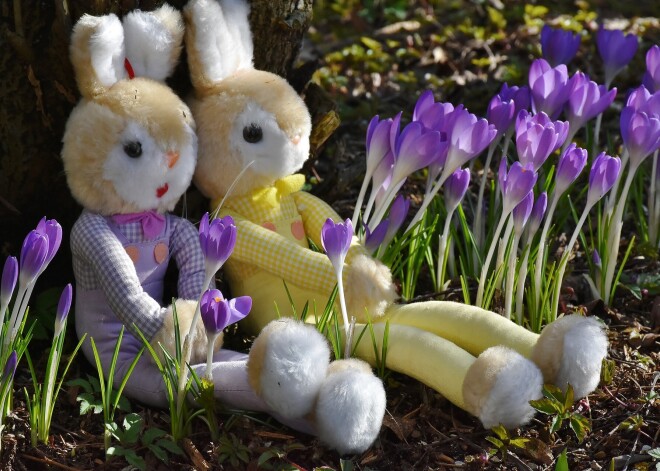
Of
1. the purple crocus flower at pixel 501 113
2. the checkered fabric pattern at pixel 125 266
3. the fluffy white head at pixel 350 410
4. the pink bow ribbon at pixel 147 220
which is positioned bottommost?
the fluffy white head at pixel 350 410

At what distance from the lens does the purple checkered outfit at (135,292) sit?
6.97 ft

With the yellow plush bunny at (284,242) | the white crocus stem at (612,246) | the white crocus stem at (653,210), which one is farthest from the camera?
the white crocus stem at (653,210)

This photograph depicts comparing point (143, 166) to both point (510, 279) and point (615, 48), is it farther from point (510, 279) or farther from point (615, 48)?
point (615, 48)

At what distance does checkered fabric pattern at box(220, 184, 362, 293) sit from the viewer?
92.2 inches

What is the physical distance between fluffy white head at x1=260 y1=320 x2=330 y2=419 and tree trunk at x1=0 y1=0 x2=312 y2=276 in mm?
885

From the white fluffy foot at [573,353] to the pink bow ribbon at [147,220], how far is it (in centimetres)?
100

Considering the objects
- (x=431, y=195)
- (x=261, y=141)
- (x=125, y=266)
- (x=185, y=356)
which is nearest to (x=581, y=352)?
(x=431, y=195)

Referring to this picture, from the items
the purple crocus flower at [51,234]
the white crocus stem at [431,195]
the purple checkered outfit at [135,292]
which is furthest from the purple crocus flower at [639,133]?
the purple crocus flower at [51,234]

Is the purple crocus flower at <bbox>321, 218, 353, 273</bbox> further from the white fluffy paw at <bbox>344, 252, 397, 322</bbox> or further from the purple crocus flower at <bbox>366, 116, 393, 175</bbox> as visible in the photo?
the purple crocus flower at <bbox>366, 116, 393, 175</bbox>

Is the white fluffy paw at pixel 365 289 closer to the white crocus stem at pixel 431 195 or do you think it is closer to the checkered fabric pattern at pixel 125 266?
the white crocus stem at pixel 431 195

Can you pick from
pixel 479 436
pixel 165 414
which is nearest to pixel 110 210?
pixel 165 414

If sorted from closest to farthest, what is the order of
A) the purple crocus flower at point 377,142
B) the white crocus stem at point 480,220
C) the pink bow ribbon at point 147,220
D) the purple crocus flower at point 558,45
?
the pink bow ribbon at point 147,220
the purple crocus flower at point 377,142
the white crocus stem at point 480,220
the purple crocus flower at point 558,45

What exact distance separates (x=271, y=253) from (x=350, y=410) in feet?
1.94

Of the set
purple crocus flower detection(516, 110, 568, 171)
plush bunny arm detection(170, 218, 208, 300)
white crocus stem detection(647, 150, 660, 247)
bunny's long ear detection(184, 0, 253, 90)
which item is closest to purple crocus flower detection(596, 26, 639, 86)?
white crocus stem detection(647, 150, 660, 247)
